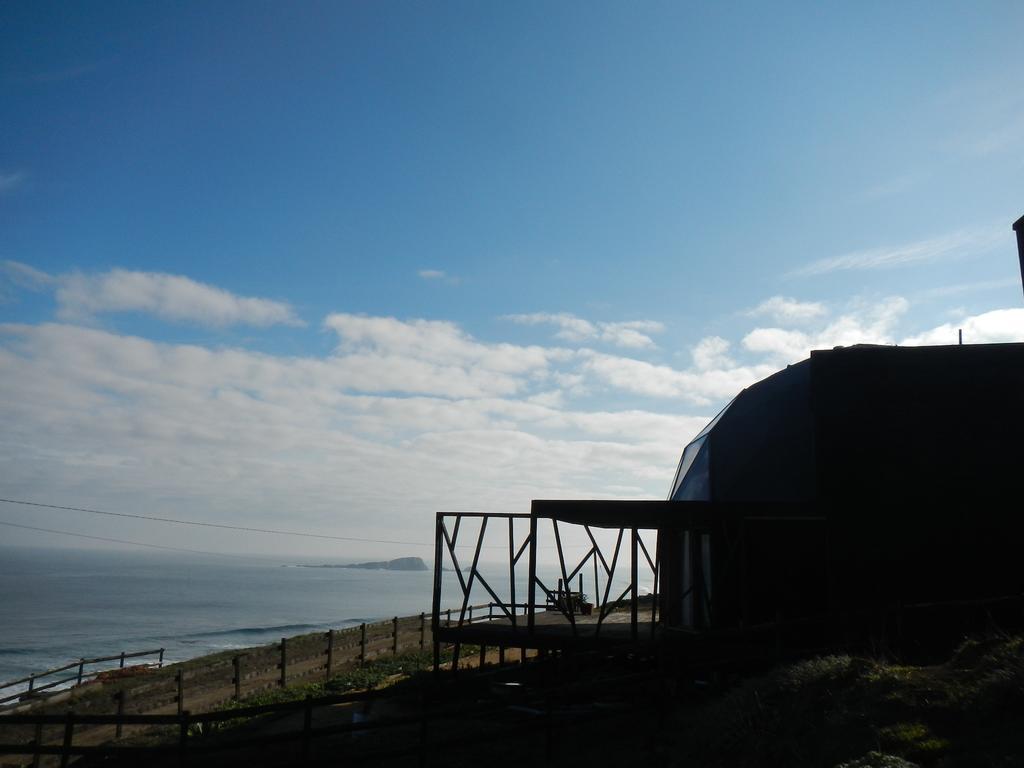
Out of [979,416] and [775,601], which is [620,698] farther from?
[979,416]

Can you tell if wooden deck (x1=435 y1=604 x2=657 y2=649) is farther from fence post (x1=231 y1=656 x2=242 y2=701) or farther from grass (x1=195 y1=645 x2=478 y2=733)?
fence post (x1=231 y1=656 x2=242 y2=701)

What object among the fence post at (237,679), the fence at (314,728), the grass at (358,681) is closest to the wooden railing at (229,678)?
the fence post at (237,679)

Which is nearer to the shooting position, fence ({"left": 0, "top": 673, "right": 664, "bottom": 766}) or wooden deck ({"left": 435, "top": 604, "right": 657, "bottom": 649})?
fence ({"left": 0, "top": 673, "right": 664, "bottom": 766})

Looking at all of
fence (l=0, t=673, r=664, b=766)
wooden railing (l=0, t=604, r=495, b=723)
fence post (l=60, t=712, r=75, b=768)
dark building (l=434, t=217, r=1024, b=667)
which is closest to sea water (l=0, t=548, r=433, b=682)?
wooden railing (l=0, t=604, r=495, b=723)

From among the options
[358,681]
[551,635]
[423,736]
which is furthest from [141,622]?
[423,736]

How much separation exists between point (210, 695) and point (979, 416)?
2204 centimetres

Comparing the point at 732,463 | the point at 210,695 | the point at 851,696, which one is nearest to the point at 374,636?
the point at 210,695

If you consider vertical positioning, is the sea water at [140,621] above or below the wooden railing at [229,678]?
below

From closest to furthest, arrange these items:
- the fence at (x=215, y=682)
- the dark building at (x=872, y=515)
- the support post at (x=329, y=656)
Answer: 1. the dark building at (x=872, y=515)
2. the fence at (x=215, y=682)
3. the support post at (x=329, y=656)

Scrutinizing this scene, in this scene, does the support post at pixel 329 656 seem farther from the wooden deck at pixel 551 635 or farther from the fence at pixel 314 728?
the fence at pixel 314 728

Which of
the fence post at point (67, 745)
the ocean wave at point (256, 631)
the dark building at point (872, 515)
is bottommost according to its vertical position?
the ocean wave at point (256, 631)

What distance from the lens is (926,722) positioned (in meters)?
8.08

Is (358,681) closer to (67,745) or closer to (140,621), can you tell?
(67,745)

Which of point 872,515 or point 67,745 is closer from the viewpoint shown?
point 67,745
